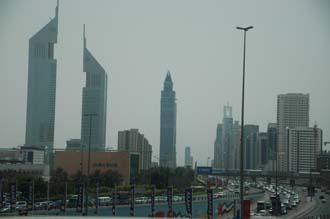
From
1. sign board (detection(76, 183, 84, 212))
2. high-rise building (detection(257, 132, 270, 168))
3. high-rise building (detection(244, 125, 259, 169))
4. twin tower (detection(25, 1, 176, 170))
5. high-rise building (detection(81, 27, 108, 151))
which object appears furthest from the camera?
high-rise building (detection(81, 27, 108, 151))

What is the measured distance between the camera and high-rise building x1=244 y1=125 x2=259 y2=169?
3772 inches

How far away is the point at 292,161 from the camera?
91.0 m

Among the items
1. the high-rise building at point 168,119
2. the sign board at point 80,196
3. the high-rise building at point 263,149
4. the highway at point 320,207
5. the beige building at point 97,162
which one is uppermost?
the high-rise building at point 168,119

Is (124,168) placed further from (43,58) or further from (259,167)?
(43,58)

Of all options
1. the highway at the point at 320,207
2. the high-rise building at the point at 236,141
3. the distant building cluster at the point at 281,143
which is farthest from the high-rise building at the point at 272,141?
the highway at the point at 320,207

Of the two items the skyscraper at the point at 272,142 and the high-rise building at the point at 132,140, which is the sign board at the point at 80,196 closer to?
the skyscraper at the point at 272,142

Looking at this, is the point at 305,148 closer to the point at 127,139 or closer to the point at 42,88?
the point at 127,139

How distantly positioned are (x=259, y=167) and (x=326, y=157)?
20.1 meters

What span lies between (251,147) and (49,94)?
84.7 metres

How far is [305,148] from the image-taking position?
88.2 metres

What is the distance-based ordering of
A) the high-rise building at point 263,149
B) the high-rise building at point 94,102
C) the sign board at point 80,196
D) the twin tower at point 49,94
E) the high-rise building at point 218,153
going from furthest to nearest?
the twin tower at point 49,94 → the high-rise building at point 94,102 → the high-rise building at point 218,153 → the high-rise building at point 263,149 → the sign board at point 80,196

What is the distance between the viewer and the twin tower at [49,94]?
460 feet

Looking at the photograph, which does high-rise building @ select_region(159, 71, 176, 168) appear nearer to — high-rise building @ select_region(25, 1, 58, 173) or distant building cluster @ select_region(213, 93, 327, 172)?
distant building cluster @ select_region(213, 93, 327, 172)

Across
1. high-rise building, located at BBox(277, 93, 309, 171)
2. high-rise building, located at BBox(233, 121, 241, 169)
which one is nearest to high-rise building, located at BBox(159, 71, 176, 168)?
high-rise building, located at BBox(233, 121, 241, 169)
